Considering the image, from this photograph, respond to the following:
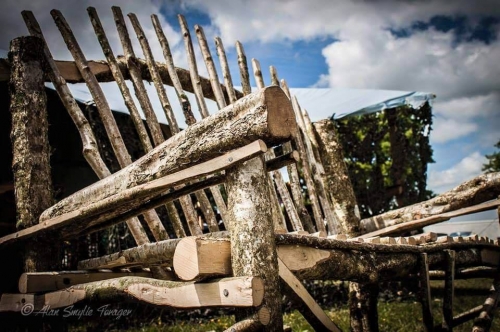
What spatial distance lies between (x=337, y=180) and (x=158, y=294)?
1991 millimetres

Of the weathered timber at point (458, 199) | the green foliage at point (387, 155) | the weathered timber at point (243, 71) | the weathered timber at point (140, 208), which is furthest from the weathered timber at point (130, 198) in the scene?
the green foliage at point (387, 155)

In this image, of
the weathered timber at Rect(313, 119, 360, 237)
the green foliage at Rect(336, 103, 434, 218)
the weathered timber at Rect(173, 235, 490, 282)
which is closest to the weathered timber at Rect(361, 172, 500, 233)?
the weathered timber at Rect(313, 119, 360, 237)

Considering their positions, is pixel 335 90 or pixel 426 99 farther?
pixel 335 90

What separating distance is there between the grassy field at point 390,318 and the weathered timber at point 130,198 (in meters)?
2.26

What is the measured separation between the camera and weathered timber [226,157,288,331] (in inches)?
61.9

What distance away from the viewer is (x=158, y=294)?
1767mm

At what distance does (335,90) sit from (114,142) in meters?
5.29

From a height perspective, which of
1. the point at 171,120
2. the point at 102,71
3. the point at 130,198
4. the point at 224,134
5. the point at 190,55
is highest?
the point at 190,55

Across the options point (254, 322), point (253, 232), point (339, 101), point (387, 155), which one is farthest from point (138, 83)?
point (387, 155)

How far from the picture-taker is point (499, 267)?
355 cm

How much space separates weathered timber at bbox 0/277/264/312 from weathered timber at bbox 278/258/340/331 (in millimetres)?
232

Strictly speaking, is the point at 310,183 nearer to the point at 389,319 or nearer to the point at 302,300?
the point at 302,300

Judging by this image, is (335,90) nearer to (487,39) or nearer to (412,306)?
(412,306)

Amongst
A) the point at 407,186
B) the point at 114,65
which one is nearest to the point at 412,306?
the point at 407,186
